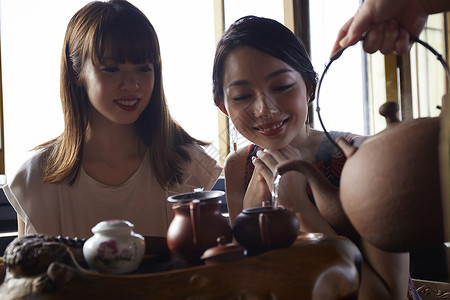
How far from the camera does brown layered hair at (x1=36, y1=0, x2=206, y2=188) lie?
1.43 meters

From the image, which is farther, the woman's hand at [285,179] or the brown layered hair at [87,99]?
the brown layered hair at [87,99]

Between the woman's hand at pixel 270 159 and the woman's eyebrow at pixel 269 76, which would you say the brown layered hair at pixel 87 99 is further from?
the woman's hand at pixel 270 159

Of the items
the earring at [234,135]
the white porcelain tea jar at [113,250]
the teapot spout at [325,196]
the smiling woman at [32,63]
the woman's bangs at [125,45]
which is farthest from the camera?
the smiling woman at [32,63]

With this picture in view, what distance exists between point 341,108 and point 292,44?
0.79 ft

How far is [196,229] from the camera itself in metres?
0.84

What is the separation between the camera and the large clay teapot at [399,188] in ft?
1.81

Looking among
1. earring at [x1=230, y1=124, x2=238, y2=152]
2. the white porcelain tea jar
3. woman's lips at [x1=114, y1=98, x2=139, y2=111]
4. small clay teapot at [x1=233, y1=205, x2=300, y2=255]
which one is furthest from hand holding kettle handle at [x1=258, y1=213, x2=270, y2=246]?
woman's lips at [x1=114, y1=98, x2=139, y2=111]

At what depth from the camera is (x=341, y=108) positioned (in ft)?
3.72

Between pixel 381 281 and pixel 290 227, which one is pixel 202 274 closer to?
pixel 290 227

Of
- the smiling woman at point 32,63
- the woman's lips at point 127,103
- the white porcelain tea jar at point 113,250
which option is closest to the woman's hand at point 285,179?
the white porcelain tea jar at point 113,250

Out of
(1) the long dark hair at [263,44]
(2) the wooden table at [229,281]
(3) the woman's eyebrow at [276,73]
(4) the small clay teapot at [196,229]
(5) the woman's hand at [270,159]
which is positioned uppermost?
(1) the long dark hair at [263,44]

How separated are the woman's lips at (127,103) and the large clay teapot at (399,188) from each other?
3.25ft

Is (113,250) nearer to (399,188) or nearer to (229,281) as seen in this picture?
(229,281)

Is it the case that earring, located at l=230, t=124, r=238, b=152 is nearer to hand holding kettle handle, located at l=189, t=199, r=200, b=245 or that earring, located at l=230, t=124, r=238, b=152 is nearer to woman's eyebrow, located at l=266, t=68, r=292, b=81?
woman's eyebrow, located at l=266, t=68, r=292, b=81
